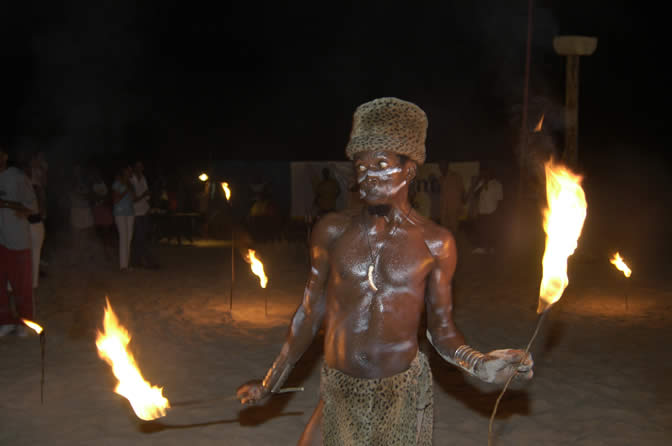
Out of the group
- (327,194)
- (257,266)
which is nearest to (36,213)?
(257,266)

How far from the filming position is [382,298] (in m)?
2.62

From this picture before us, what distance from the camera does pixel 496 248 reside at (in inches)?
579

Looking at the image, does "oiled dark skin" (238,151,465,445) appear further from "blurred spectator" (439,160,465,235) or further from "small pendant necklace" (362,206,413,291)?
"blurred spectator" (439,160,465,235)

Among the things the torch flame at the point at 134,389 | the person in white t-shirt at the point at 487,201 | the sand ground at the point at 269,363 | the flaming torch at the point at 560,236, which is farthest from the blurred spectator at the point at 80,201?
the flaming torch at the point at 560,236

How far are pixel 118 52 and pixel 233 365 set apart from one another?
2957 centimetres

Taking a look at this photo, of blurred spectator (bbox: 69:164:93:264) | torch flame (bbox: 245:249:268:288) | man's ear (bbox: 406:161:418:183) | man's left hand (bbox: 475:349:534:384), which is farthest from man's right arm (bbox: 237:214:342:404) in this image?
blurred spectator (bbox: 69:164:93:264)

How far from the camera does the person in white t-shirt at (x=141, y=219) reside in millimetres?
11438

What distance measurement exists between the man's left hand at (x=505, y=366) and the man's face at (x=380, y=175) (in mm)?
766

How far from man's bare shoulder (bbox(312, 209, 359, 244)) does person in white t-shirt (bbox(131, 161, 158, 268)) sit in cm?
920

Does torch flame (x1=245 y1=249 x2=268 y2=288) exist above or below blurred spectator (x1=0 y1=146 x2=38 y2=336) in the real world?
below

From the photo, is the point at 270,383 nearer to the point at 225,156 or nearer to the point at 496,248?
the point at 496,248

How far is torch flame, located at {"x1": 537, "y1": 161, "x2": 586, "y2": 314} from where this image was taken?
2.47 meters

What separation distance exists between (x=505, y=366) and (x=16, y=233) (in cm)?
578

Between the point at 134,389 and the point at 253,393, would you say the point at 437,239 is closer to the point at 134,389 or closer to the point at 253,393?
the point at 253,393
